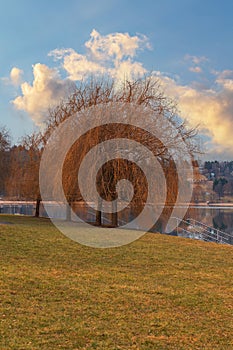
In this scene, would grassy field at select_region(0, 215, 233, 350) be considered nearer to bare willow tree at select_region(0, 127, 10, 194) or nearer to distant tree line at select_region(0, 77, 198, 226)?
distant tree line at select_region(0, 77, 198, 226)

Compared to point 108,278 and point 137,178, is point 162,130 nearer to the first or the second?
point 137,178

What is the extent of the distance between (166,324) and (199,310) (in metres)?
1.04

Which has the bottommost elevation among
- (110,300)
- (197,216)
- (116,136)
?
(110,300)

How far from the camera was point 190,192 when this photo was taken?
19.8m

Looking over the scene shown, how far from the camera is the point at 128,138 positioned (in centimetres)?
1886

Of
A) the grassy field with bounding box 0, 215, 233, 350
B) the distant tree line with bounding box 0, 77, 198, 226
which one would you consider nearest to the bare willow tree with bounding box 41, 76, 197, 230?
the distant tree line with bounding box 0, 77, 198, 226

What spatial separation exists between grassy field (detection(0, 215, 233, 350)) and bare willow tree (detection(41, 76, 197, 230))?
23.6 ft

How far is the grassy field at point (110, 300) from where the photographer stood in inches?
199

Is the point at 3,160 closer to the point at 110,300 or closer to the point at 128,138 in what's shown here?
the point at 128,138

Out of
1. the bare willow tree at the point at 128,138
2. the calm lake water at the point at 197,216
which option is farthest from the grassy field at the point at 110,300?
the calm lake water at the point at 197,216

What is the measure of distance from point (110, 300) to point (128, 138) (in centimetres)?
1267

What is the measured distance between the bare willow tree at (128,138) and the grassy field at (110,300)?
718 cm

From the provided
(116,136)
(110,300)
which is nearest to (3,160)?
(116,136)

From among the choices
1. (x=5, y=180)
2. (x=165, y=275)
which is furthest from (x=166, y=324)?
(x=5, y=180)
